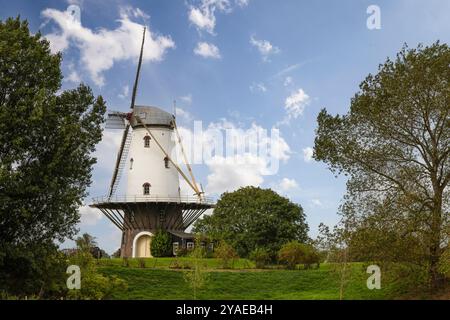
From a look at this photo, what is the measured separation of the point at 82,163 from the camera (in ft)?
85.6

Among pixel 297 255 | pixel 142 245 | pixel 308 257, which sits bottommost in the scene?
pixel 308 257

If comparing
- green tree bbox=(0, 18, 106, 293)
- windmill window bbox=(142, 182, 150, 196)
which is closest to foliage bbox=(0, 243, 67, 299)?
green tree bbox=(0, 18, 106, 293)

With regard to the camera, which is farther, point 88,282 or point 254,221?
point 254,221

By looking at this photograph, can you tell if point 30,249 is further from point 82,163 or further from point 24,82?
point 24,82

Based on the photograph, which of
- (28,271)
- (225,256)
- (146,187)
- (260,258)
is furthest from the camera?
(146,187)

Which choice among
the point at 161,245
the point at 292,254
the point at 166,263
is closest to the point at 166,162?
the point at 161,245

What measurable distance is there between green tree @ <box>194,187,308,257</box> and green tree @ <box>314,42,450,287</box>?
19780 millimetres

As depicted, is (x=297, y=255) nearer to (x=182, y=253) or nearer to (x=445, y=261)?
(x=182, y=253)

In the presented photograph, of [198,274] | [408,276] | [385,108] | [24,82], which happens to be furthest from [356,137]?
[24,82]

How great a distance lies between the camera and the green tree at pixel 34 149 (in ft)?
76.5

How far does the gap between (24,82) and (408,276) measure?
2087cm

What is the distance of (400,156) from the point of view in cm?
2900

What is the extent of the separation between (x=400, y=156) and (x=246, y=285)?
12420 mm

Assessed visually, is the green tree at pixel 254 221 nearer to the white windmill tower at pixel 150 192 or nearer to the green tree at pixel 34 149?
the white windmill tower at pixel 150 192
